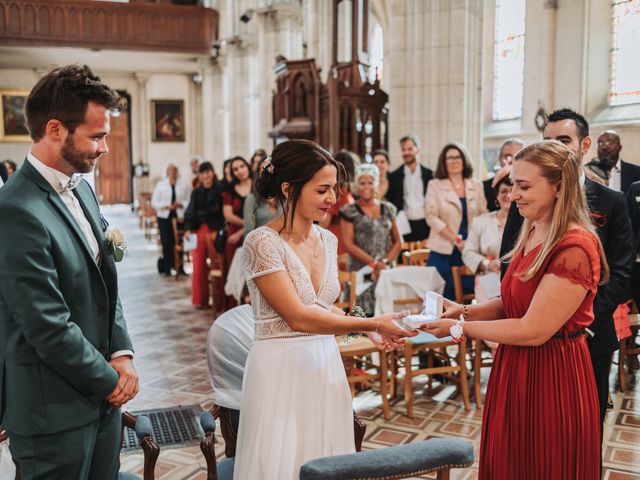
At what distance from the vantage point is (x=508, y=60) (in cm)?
1444

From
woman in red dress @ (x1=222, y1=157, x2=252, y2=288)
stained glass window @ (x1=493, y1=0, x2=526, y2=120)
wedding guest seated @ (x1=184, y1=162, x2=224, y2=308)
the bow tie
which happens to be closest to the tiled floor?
wedding guest seated @ (x1=184, y1=162, x2=224, y2=308)

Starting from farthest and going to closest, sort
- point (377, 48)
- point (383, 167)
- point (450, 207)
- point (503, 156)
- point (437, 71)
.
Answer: point (377, 48)
point (437, 71)
point (383, 167)
point (503, 156)
point (450, 207)

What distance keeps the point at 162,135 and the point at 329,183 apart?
71.3ft

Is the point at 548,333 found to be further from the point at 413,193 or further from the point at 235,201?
the point at 235,201

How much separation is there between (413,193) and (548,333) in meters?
4.63

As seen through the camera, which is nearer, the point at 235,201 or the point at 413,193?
the point at 413,193

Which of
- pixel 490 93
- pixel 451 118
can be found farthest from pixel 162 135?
pixel 451 118

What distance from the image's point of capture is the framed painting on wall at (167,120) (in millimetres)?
22781

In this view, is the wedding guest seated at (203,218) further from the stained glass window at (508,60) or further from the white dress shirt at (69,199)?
the stained glass window at (508,60)

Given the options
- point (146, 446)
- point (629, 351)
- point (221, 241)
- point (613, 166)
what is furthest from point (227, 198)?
point (146, 446)

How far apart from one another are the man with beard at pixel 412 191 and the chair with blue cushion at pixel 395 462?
201 inches

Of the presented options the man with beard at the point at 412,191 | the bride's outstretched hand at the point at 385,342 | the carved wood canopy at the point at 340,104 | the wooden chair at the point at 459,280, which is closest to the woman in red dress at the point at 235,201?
the man with beard at the point at 412,191

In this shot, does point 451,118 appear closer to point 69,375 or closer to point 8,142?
point 69,375

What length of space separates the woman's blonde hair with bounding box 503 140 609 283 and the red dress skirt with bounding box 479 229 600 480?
1.3 inches
